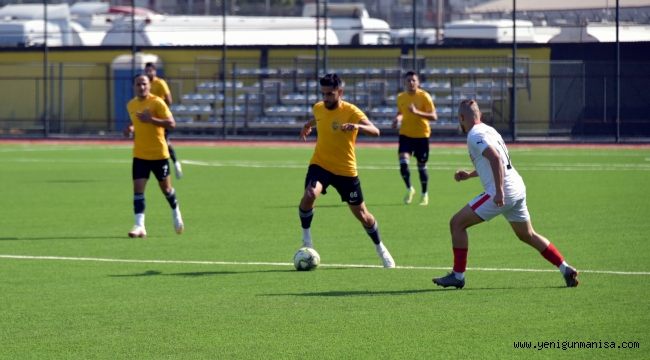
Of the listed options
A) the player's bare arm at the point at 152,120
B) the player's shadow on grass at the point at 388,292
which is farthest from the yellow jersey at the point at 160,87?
the player's shadow on grass at the point at 388,292

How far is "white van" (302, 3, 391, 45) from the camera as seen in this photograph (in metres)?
51.8

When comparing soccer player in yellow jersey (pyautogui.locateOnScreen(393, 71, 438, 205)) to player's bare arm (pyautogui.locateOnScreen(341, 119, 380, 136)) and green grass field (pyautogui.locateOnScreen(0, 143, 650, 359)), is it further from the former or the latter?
player's bare arm (pyautogui.locateOnScreen(341, 119, 380, 136))

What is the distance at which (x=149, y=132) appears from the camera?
18.2 m

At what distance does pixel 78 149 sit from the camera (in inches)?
1670

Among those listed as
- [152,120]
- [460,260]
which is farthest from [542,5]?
[460,260]

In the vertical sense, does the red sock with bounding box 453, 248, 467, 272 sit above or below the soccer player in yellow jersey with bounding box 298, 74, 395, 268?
below

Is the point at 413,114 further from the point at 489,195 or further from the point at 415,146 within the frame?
the point at 489,195

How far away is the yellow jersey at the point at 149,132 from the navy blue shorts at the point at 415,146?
6.65 metres

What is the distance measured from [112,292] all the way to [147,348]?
302cm

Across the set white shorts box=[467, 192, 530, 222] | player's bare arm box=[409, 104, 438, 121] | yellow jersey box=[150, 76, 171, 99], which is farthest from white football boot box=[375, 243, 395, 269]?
yellow jersey box=[150, 76, 171, 99]

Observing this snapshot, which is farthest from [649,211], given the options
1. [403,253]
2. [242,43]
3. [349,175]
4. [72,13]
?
[72,13]

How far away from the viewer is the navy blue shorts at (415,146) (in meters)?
23.8

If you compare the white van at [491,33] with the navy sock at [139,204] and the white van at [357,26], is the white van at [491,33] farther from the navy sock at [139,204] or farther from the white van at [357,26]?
the navy sock at [139,204]

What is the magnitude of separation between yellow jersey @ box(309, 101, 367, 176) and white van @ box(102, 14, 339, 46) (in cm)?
3662
